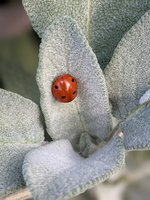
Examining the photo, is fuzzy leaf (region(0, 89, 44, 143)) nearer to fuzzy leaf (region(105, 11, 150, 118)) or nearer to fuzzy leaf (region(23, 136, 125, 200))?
fuzzy leaf (region(23, 136, 125, 200))

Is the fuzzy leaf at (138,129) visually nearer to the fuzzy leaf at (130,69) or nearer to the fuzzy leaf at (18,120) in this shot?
the fuzzy leaf at (130,69)

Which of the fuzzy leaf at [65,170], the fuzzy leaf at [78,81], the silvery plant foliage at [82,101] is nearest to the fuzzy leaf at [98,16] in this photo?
the silvery plant foliage at [82,101]

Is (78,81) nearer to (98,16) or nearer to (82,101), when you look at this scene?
(82,101)

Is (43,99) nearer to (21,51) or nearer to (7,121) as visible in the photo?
(7,121)

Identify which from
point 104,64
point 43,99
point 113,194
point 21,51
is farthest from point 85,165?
point 21,51

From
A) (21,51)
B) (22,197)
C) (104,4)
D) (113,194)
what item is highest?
(104,4)

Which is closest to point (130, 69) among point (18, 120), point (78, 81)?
point (78, 81)

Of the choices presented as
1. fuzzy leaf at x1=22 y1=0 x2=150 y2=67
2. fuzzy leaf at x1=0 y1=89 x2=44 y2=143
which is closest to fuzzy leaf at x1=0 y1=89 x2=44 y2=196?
fuzzy leaf at x1=0 y1=89 x2=44 y2=143
